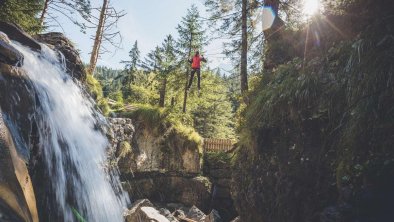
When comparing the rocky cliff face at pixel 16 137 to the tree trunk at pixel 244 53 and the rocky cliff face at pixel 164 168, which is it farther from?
the rocky cliff face at pixel 164 168

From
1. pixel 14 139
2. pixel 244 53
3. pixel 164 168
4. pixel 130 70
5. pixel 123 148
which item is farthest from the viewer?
pixel 130 70

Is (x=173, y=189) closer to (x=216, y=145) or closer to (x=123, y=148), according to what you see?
(x=123, y=148)

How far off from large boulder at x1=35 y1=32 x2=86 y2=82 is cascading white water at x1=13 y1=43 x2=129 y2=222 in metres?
0.65

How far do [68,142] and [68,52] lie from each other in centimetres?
372

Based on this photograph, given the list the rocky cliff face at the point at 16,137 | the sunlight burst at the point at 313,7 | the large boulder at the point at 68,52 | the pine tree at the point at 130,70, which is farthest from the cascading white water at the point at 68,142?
the pine tree at the point at 130,70

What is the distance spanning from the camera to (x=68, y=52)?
8953 millimetres

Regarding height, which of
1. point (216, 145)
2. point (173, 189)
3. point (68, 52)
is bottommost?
point (173, 189)

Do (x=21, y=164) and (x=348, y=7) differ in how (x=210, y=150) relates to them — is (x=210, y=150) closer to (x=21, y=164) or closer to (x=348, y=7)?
(x=348, y=7)

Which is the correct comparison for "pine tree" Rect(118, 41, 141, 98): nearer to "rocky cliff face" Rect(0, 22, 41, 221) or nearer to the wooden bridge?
the wooden bridge

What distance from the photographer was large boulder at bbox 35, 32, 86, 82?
28.8ft

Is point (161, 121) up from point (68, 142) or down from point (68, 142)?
up

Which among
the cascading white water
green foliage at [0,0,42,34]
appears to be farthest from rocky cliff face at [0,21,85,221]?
green foliage at [0,0,42,34]

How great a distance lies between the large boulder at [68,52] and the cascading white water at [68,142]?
0.65 meters

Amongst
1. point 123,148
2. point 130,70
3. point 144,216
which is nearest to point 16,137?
point 144,216
